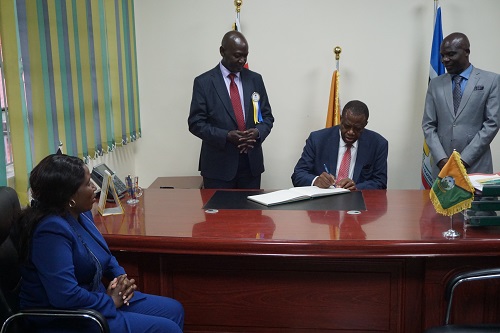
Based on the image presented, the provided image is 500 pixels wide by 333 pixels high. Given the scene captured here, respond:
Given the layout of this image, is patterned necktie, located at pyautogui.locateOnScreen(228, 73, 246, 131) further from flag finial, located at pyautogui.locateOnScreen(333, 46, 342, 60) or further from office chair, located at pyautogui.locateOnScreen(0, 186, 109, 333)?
office chair, located at pyautogui.locateOnScreen(0, 186, 109, 333)

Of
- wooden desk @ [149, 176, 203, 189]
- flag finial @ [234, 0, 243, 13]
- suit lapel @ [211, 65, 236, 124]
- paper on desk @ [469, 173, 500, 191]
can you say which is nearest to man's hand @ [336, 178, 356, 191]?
paper on desk @ [469, 173, 500, 191]

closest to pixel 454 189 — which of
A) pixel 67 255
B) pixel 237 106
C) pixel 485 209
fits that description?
pixel 485 209

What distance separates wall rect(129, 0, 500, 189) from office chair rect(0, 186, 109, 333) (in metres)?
2.99

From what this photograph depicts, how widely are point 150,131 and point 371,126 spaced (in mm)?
1995

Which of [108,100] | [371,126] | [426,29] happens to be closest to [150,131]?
[108,100]

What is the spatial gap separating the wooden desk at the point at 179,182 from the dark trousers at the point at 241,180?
0.76 m

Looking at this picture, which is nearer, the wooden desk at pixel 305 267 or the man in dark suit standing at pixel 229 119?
the wooden desk at pixel 305 267

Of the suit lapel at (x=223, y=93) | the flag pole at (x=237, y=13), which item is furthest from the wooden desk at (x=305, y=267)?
the flag pole at (x=237, y=13)

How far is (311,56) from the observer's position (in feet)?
14.6

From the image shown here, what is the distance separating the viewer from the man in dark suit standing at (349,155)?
289cm

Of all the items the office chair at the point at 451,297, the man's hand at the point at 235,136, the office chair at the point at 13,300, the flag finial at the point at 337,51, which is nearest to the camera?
the office chair at the point at 13,300

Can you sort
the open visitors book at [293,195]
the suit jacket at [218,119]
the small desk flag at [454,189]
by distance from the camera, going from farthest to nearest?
1. the suit jacket at [218,119]
2. the open visitors book at [293,195]
3. the small desk flag at [454,189]

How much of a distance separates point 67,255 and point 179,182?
2.76 meters

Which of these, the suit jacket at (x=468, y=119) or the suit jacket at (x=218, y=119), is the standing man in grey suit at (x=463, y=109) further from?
the suit jacket at (x=218, y=119)
